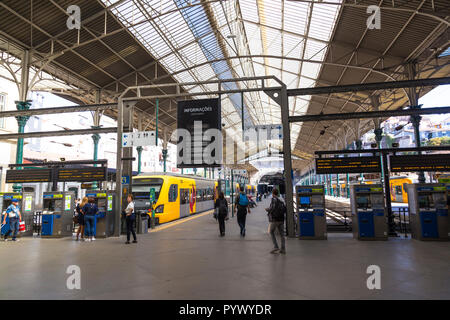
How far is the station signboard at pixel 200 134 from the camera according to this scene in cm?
962

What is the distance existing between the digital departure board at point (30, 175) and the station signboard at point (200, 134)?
20.2ft

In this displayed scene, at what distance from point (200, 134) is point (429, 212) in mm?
7688

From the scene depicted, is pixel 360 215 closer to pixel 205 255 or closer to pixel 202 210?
pixel 205 255

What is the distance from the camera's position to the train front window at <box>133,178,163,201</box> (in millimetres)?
13914

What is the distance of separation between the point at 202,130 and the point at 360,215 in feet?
19.5

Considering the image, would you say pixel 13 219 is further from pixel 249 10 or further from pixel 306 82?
pixel 306 82

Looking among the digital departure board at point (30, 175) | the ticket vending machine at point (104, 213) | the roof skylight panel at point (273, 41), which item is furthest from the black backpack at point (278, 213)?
the roof skylight panel at point (273, 41)

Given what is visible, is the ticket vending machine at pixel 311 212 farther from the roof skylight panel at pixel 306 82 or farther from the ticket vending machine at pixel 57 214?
the roof skylight panel at pixel 306 82

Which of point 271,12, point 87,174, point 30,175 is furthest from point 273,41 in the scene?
point 30,175

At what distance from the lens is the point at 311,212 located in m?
9.01

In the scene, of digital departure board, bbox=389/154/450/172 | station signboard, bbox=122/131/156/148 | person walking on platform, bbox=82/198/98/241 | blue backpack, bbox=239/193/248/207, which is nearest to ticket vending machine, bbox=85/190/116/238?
person walking on platform, bbox=82/198/98/241

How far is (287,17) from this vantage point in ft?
49.4
